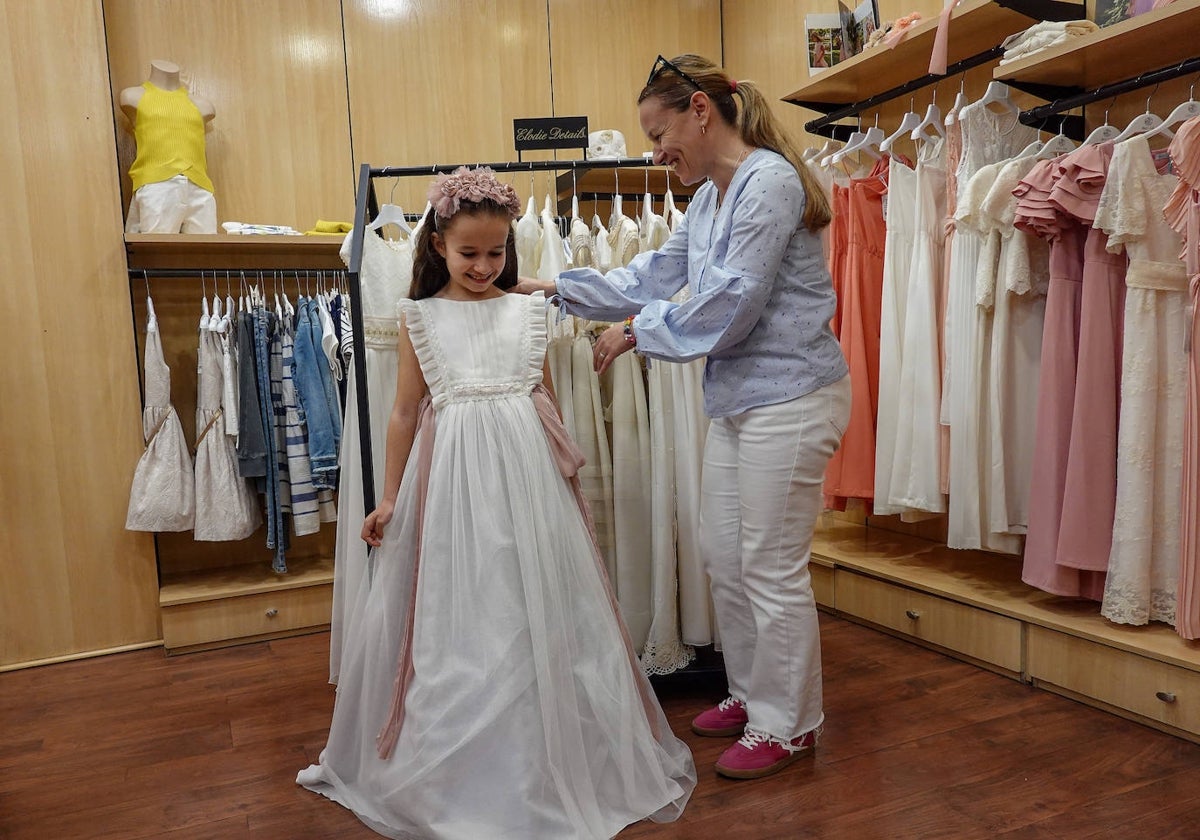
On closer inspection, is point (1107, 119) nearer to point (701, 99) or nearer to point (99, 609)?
point (701, 99)

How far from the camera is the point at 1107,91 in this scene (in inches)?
90.9

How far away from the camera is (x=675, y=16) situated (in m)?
4.25

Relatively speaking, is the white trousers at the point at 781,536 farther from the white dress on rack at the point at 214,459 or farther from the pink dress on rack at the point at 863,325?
the white dress on rack at the point at 214,459

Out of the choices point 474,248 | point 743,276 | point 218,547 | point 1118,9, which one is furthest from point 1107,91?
point 218,547

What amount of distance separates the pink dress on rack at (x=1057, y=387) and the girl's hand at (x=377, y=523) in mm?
1765

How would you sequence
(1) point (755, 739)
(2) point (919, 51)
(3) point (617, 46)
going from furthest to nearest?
(3) point (617, 46), (2) point (919, 51), (1) point (755, 739)

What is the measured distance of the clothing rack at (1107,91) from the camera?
2.14m

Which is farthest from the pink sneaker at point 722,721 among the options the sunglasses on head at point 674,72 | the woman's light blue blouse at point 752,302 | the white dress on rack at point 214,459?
the white dress on rack at point 214,459

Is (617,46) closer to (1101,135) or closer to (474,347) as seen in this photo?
(1101,135)

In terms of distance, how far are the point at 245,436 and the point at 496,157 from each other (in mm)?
1691

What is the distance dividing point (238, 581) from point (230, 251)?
1280 mm

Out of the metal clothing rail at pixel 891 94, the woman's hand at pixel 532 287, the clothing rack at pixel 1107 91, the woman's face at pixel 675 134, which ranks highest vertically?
the metal clothing rail at pixel 891 94

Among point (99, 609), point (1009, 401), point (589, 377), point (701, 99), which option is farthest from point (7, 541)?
point (1009, 401)

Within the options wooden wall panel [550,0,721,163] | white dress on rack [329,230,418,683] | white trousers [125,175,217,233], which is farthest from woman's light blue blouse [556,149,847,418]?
wooden wall panel [550,0,721,163]
